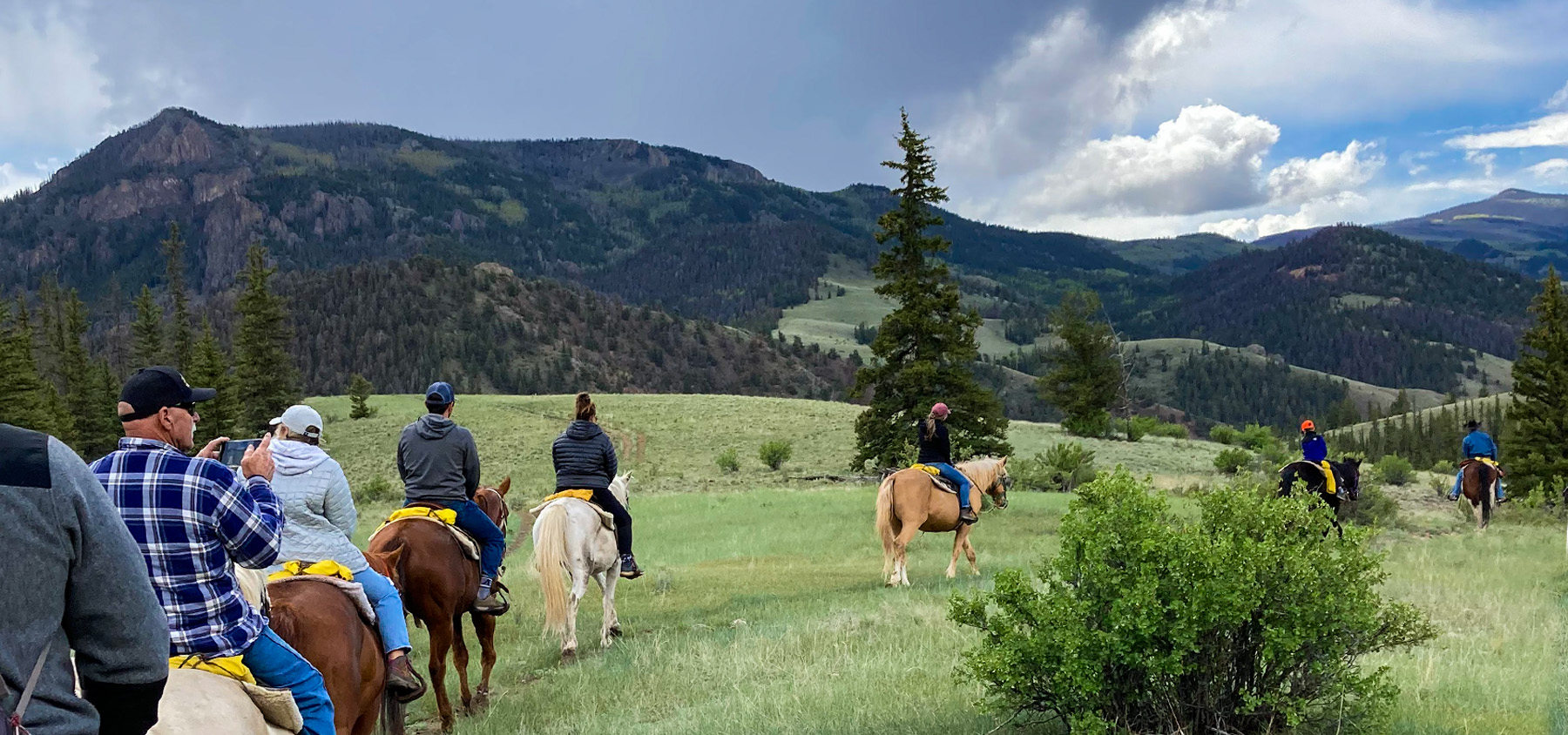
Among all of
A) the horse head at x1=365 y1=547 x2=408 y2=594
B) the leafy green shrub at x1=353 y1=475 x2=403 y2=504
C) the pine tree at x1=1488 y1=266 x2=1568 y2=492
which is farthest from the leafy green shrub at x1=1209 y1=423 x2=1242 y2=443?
the horse head at x1=365 y1=547 x2=408 y2=594

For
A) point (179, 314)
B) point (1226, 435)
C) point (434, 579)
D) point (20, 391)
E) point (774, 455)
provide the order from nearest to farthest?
1. point (434, 579)
2. point (774, 455)
3. point (20, 391)
4. point (1226, 435)
5. point (179, 314)

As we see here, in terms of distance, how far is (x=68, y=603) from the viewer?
2682mm

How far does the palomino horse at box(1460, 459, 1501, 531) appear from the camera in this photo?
21562 millimetres

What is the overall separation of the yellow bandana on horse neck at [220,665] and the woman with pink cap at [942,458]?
11.5 metres

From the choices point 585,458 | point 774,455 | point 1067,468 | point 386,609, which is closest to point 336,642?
point 386,609

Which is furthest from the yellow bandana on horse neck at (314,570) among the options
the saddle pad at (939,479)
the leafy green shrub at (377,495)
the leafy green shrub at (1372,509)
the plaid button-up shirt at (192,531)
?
the leafy green shrub at (377,495)

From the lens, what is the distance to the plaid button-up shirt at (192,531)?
395 centimetres

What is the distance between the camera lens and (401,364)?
6575 inches

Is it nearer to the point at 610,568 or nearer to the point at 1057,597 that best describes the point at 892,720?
the point at 1057,597

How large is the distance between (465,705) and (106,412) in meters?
73.3

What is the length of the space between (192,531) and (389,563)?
442 centimetres

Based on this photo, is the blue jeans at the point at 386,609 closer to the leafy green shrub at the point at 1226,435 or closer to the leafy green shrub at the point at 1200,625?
the leafy green shrub at the point at 1200,625

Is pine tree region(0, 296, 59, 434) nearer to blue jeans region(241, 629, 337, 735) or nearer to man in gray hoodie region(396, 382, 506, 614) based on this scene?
man in gray hoodie region(396, 382, 506, 614)

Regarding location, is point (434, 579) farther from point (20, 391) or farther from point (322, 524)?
point (20, 391)
